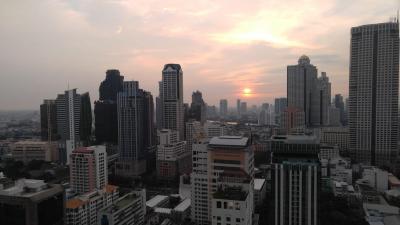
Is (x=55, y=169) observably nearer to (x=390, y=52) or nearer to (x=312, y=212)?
(x=312, y=212)

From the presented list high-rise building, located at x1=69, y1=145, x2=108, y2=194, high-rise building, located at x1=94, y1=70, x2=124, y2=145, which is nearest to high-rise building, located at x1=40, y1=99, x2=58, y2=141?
high-rise building, located at x1=94, y1=70, x2=124, y2=145

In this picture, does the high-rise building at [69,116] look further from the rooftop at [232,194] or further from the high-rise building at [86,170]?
the rooftop at [232,194]

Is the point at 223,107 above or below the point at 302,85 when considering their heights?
below

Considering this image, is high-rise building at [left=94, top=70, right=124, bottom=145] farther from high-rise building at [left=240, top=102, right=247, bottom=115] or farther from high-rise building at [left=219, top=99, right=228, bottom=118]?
high-rise building at [left=240, top=102, right=247, bottom=115]

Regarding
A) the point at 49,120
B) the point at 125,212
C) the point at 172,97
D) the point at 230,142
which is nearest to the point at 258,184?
the point at 230,142

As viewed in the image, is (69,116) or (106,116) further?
(106,116)

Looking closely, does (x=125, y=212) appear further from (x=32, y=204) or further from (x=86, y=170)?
(x=86, y=170)

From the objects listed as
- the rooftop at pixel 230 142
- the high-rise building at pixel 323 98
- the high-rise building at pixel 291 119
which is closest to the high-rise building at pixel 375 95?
the high-rise building at pixel 291 119
